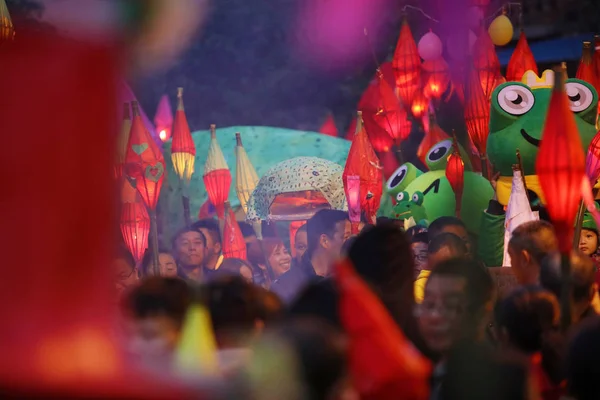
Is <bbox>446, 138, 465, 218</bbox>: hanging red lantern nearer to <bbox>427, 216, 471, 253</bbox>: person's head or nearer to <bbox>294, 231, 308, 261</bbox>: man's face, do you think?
<bbox>294, 231, 308, 261</bbox>: man's face

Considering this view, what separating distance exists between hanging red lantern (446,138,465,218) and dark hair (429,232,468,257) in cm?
302

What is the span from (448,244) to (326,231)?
936mm

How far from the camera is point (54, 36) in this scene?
5.20 feet

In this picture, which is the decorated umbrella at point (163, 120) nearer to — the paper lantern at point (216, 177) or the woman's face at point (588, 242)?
the paper lantern at point (216, 177)

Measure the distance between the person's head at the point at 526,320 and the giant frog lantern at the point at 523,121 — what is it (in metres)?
4.04

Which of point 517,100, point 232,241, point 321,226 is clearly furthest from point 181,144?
point 321,226

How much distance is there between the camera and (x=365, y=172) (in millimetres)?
7629

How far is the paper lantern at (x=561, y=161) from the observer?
10.4 feet

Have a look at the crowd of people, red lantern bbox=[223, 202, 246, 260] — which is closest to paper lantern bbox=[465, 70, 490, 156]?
red lantern bbox=[223, 202, 246, 260]

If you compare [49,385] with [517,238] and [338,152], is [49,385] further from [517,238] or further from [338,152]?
[338,152]

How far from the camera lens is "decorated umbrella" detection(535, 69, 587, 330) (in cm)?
317

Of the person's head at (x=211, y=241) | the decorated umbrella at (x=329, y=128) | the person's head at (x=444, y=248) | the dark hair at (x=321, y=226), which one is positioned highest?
the decorated umbrella at (x=329, y=128)

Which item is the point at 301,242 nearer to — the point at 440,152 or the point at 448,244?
the point at 448,244

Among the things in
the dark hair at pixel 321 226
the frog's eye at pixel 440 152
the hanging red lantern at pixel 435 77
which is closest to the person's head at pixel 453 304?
the dark hair at pixel 321 226
